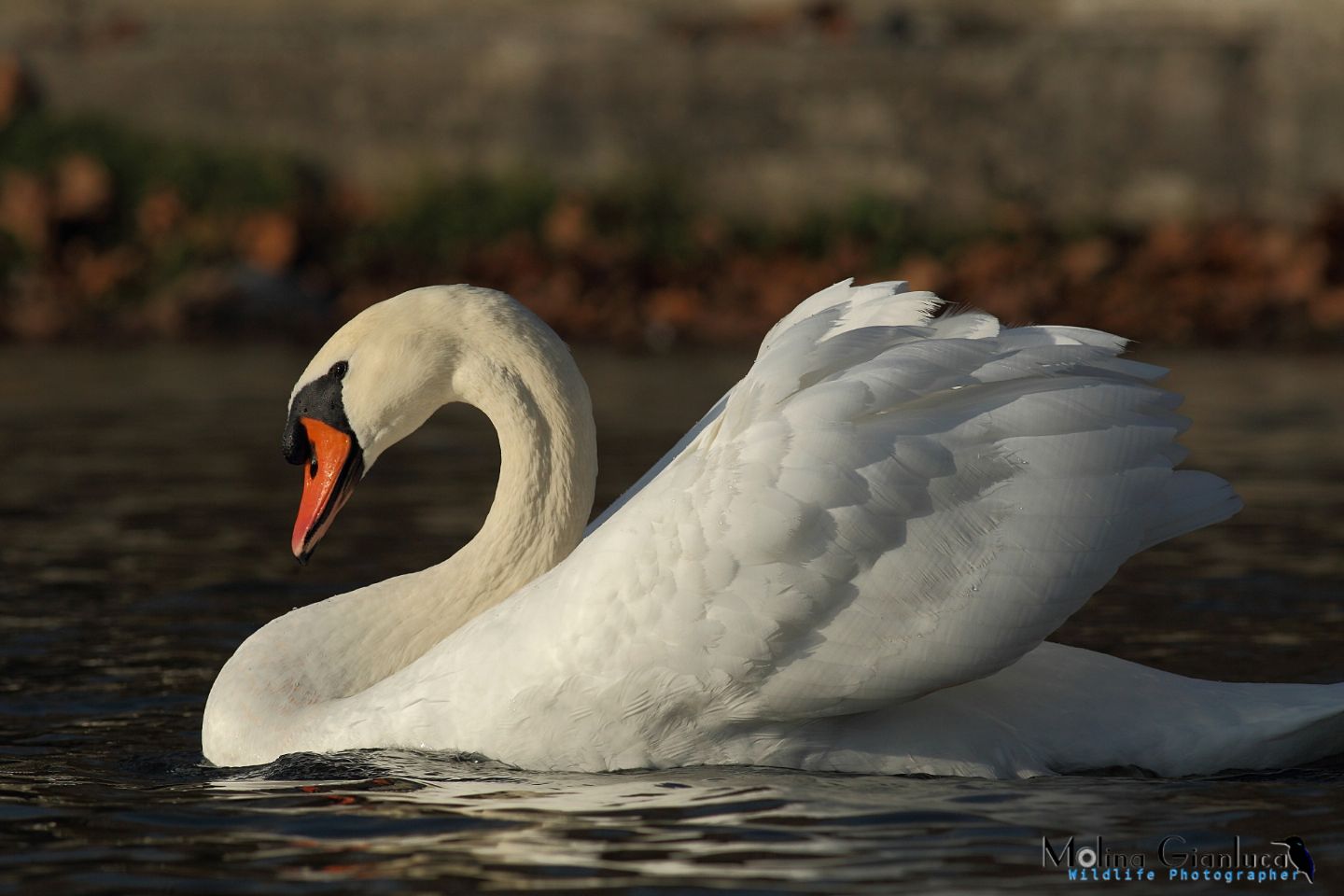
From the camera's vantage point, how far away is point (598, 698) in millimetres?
4590

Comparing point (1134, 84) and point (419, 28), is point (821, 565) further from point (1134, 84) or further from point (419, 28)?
point (419, 28)

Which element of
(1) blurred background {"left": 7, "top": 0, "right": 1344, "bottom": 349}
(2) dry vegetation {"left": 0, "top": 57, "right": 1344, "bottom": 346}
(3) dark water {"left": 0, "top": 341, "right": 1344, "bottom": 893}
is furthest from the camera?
(1) blurred background {"left": 7, "top": 0, "right": 1344, "bottom": 349}

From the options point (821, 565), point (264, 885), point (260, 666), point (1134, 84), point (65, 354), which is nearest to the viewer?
point (264, 885)

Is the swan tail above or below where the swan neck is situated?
below

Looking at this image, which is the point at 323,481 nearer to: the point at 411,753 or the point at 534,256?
the point at 411,753

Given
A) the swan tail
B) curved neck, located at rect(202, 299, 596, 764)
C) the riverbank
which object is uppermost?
curved neck, located at rect(202, 299, 596, 764)

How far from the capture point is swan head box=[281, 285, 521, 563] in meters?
5.26

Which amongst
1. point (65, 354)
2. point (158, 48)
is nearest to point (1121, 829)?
point (65, 354)

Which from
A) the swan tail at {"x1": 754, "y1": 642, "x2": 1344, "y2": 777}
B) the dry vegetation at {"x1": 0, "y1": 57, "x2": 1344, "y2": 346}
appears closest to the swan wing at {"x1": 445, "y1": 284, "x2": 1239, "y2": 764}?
the swan tail at {"x1": 754, "y1": 642, "x2": 1344, "y2": 777}

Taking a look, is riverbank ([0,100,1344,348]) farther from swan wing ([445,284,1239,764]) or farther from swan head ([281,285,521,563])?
swan wing ([445,284,1239,764])

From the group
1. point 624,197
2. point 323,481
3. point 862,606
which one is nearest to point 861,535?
point 862,606

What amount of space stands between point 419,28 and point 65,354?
3.75 metres

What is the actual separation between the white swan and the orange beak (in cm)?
31

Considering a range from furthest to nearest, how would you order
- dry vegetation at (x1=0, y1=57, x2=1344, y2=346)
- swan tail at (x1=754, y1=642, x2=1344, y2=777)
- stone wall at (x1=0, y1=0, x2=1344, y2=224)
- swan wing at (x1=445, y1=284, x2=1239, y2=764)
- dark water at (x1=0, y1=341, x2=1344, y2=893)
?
stone wall at (x1=0, y1=0, x2=1344, y2=224)
dry vegetation at (x1=0, y1=57, x2=1344, y2=346)
swan tail at (x1=754, y1=642, x2=1344, y2=777)
swan wing at (x1=445, y1=284, x2=1239, y2=764)
dark water at (x1=0, y1=341, x2=1344, y2=893)
